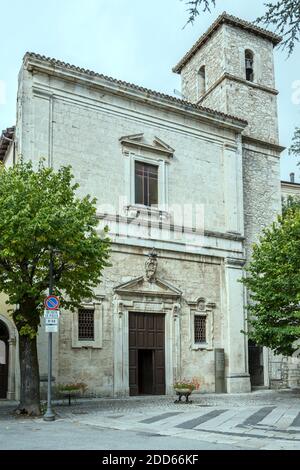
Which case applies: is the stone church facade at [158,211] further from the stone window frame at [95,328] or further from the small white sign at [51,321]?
the small white sign at [51,321]

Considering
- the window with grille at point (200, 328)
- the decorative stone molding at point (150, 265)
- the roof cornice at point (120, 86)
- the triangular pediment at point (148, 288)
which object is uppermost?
the roof cornice at point (120, 86)

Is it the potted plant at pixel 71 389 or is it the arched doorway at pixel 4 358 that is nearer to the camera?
the potted plant at pixel 71 389

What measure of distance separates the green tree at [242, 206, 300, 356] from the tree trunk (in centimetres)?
927

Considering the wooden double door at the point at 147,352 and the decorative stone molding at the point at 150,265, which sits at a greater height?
the decorative stone molding at the point at 150,265

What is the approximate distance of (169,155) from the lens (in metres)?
24.6

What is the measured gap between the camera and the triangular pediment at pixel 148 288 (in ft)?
73.0

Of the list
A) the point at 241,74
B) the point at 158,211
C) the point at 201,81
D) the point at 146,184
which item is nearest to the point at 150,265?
the point at 158,211

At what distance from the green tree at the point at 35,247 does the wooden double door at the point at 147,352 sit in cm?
655

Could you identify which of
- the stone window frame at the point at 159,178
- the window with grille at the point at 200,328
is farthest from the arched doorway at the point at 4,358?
the window with grille at the point at 200,328

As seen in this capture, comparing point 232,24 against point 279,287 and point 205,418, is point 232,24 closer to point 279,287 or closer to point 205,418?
point 279,287

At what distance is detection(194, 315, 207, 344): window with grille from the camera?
2425cm

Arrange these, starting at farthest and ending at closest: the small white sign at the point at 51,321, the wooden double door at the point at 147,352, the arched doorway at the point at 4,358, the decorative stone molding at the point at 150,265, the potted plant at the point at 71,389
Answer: the decorative stone molding at the point at 150,265 < the wooden double door at the point at 147,352 < the arched doorway at the point at 4,358 < the potted plant at the point at 71,389 < the small white sign at the point at 51,321
